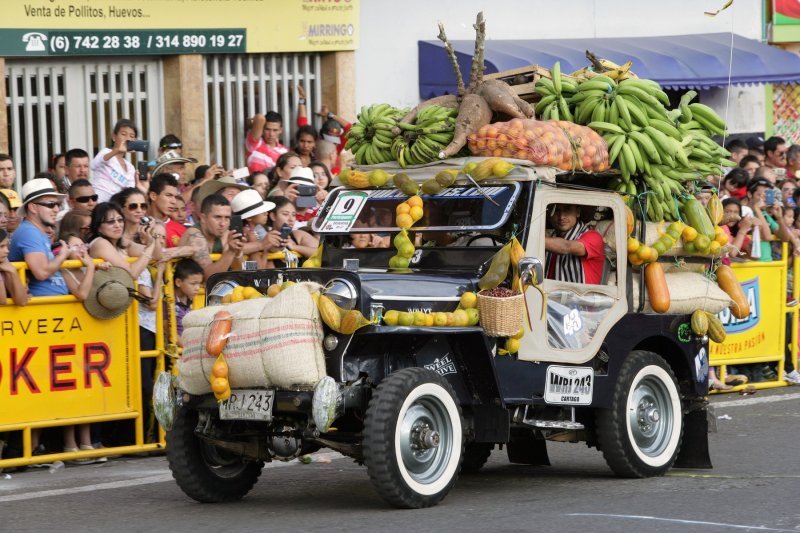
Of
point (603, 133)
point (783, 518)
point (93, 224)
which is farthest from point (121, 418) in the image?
point (783, 518)

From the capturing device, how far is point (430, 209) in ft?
32.8

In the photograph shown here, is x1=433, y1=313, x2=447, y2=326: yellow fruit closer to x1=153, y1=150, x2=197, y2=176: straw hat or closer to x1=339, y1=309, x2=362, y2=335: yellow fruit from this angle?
x1=339, y1=309, x2=362, y2=335: yellow fruit

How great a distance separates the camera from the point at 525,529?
827cm

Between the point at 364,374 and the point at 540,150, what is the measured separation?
1.99 m

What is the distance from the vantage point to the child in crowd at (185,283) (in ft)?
39.4

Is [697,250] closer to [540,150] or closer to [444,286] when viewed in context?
[540,150]

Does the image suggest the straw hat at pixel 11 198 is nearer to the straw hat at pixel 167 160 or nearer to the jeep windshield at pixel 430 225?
the straw hat at pixel 167 160

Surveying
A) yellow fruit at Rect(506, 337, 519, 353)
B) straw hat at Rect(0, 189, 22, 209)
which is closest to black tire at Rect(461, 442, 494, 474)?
Result: yellow fruit at Rect(506, 337, 519, 353)

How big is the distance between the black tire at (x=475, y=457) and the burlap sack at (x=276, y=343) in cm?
231

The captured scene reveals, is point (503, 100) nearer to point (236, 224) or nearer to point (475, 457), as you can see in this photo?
point (475, 457)

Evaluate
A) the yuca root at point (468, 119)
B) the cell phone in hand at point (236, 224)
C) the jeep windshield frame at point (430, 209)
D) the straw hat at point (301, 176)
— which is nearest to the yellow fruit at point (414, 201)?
the jeep windshield frame at point (430, 209)

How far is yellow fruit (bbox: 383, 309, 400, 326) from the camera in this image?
8.76 metres

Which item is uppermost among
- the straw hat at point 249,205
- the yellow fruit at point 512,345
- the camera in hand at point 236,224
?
the straw hat at point 249,205

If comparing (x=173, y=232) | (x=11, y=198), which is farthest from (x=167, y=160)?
(x=11, y=198)
